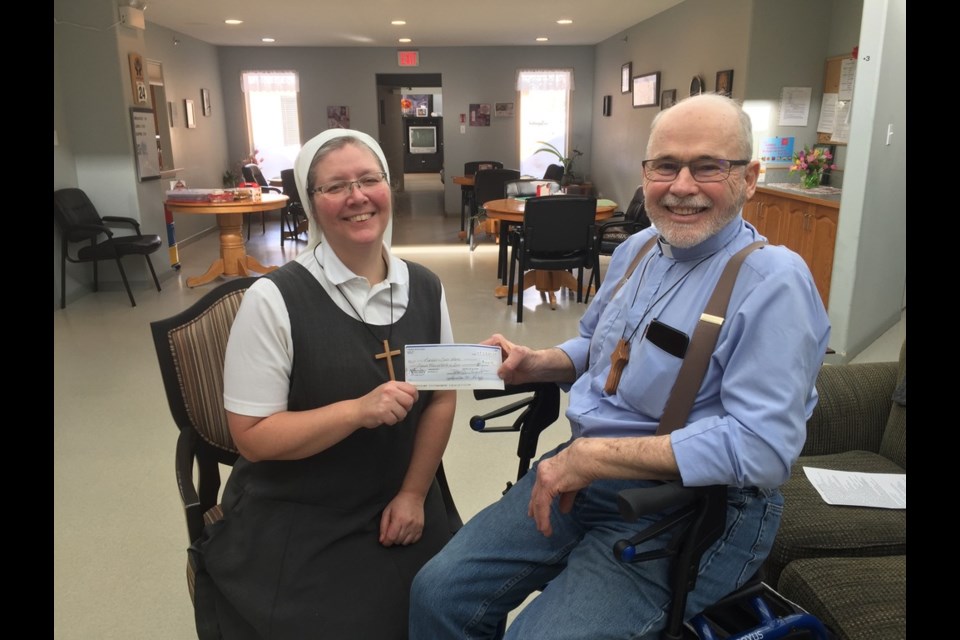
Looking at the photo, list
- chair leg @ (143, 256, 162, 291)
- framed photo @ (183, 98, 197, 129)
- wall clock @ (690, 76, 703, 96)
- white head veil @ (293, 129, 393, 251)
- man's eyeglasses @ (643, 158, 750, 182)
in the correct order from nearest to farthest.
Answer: man's eyeglasses @ (643, 158, 750, 182), white head veil @ (293, 129, 393, 251), chair leg @ (143, 256, 162, 291), wall clock @ (690, 76, 703, 96), framed photo @ (183, 98, 197, 129)

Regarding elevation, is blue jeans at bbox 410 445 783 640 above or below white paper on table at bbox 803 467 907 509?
above

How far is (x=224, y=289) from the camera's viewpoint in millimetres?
1715

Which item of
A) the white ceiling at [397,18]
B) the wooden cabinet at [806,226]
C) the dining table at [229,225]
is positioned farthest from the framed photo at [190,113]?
the wooden cabinet at [806,226]

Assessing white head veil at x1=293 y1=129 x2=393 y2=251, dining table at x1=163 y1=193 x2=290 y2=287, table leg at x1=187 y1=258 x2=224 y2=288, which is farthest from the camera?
table leg at x1=187 y1=258 x2=224 y2=288

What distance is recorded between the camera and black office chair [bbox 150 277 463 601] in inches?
61.5

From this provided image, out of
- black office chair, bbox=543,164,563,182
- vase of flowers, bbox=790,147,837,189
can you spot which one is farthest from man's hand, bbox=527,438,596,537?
black office chair, bbox=543,164,563,182

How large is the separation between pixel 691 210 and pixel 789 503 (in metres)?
0.93

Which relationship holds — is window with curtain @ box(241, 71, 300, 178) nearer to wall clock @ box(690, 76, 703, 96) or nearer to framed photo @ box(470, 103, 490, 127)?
framed photo @ box(470, 103, 490, 127)

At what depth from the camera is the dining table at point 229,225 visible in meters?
6.13

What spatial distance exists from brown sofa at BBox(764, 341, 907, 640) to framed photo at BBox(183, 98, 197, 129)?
362 inches

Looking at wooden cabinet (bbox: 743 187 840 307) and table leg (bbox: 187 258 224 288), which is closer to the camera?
wooden cabinet (bbox: 743 187 840 307)

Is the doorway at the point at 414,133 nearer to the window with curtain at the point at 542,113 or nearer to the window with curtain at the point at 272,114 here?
the window with curtain at the point at 272,114

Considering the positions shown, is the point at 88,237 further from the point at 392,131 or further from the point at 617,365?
the point at 392,131
